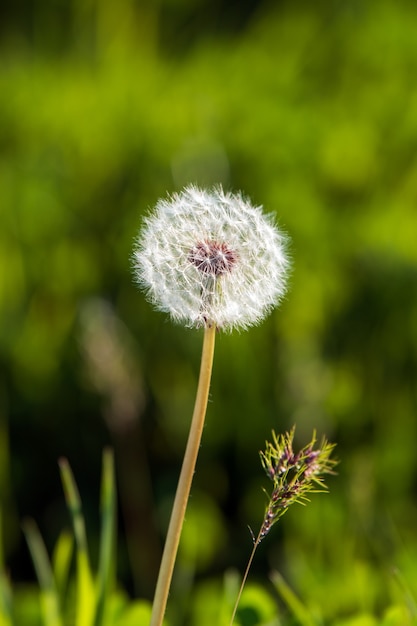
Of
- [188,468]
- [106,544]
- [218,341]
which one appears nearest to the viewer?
[188,468]

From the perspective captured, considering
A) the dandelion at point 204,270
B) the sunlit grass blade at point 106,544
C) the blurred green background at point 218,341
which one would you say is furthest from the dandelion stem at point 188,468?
the blurred green background at point 218,341

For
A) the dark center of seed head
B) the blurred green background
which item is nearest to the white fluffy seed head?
the dark center of seed head

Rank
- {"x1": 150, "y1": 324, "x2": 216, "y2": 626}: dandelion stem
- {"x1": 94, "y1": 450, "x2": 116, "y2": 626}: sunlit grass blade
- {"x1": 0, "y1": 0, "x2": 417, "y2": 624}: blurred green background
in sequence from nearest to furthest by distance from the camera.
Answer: {"x1": 150, "y1": 324, "x2": 216, "y2": 626}: dandelion stem
{"x1": 94, "y1": 450, "x2": 116, "y2": 626}: sunlit grass blade
{"x1": 0, "y1": 0, "x2": 417, "y2": 624}: blurred green background

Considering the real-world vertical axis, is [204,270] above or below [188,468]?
above

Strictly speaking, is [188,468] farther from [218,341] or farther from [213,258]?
[218,341]

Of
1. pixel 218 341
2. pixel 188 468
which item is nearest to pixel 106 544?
pixel 188 468

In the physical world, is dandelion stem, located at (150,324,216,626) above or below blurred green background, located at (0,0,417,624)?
below

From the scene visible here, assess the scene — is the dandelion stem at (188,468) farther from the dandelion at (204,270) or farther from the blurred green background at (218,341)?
the blurred green background at (218,341)

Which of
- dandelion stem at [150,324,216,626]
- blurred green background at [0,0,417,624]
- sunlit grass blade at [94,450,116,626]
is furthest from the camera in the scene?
blurred green background at [0,0,417,624]

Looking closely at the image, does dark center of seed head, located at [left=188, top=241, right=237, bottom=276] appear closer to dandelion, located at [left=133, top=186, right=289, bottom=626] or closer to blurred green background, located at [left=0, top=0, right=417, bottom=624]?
dandelion, located at [left=133, top=186, right=289, bottom=626]
